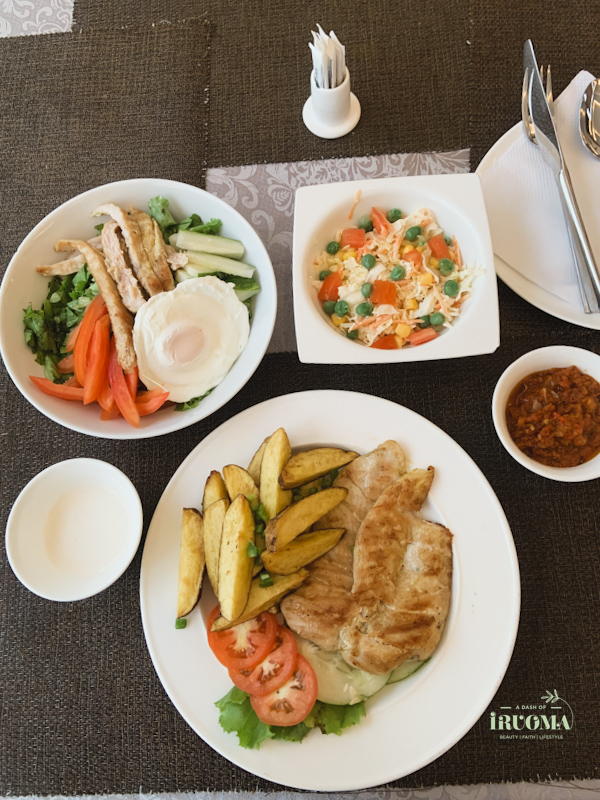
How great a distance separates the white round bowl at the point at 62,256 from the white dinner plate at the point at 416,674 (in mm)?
212

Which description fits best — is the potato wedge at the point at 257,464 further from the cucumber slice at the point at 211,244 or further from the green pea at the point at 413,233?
the green pea at the point at 413,233

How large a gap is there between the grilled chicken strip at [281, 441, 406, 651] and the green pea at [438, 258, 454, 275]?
→ 2.61 ft

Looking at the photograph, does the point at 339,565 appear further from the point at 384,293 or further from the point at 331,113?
the point at 331,113

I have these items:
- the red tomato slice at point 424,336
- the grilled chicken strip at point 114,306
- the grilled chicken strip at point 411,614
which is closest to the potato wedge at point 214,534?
the grilled chicken strip at point 411,614

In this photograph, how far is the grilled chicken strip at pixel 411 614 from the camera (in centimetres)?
227

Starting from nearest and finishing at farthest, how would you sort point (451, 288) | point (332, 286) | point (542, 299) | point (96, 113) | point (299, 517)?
1. point (299, 517)
2. point (451, 288)
3. point (332, 286)
4. point (542, 299)
5. point (96, 113)

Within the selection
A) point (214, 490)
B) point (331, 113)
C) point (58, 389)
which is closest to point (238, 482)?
point (214, 490)

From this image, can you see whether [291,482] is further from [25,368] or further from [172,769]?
[172,769]

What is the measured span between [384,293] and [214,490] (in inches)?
44.9

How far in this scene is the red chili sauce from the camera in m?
2.36

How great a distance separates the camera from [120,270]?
97.0 inches

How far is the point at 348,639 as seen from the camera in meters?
2.29

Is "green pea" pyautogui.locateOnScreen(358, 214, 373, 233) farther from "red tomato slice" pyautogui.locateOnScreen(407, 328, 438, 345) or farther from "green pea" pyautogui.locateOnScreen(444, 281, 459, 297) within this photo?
"red tomato slice" pyautogui.locateOnScreen(407, 328, 438, 345)

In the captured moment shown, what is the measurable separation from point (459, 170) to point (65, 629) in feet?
9.95
